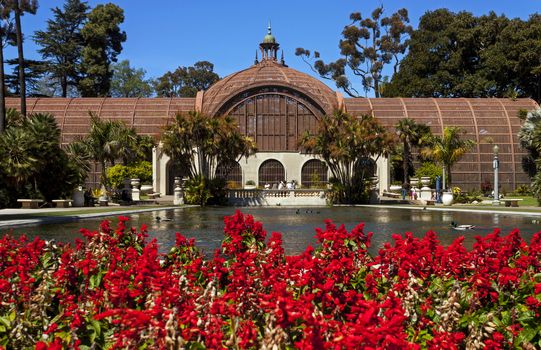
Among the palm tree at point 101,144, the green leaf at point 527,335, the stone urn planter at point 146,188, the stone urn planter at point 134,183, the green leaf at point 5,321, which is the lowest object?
the green leaf at point 527,335

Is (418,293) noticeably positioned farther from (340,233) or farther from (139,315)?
(139,315)

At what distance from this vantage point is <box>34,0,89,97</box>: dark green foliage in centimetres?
8444

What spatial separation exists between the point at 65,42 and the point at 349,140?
60.4 meters

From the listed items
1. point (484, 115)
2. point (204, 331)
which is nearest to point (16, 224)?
point (204, 331)

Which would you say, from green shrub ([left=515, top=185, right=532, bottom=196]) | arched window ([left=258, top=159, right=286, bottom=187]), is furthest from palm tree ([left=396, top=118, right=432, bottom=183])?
arched window ([left=258, top=159, right=286, bottom=187])

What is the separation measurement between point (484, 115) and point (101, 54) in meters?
52.7

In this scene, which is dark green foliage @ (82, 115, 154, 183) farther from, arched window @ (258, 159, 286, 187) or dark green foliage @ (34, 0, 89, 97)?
dark green foliage @ (34, 0, 89, 97)

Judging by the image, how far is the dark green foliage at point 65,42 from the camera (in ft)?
277

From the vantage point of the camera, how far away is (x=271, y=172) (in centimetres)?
6241

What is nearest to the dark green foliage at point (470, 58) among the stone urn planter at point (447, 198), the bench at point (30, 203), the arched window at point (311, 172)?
the arched window at point (311, 172)

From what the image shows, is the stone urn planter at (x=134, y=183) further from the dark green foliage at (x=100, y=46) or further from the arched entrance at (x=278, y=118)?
the dark green foliage at (x=100, y=46)

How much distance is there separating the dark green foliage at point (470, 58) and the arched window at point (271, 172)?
28149 mm

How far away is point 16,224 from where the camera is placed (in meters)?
21.4

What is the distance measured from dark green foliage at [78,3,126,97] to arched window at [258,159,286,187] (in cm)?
3356
